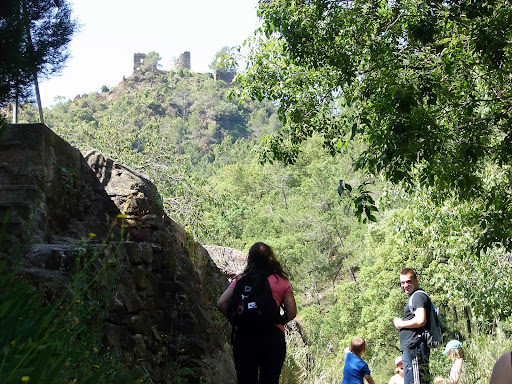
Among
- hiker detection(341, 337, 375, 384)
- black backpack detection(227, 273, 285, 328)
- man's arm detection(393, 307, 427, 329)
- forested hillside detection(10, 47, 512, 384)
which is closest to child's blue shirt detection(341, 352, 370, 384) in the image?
hiker detection(341, 337, 375, 384)

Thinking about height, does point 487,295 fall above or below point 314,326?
above

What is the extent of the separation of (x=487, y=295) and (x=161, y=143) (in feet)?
44.0

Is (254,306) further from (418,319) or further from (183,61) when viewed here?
(183,61)

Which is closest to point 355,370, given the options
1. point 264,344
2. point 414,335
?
point 414,335

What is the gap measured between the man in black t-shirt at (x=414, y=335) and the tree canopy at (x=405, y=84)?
952 millimetres

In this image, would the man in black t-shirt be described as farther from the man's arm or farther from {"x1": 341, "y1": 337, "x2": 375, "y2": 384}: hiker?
{"x1": 341, "y1": 337, "x2": 375, "y2": 384}: hiker

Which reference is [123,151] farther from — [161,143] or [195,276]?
[195,276]

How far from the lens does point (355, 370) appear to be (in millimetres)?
5781

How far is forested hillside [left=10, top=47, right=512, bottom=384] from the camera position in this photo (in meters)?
8.34

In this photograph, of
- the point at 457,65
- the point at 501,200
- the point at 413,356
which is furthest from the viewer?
the point at 501,200

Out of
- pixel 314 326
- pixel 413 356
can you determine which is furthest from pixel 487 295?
pixel 314 326

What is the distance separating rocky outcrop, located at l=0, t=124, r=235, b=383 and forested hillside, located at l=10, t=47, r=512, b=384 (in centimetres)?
136

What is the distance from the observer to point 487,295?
9477 mm

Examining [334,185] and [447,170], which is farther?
[334,185]
